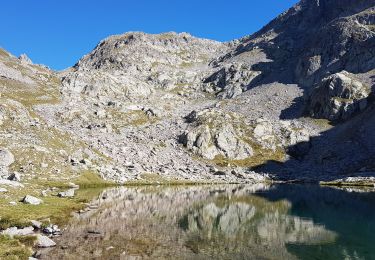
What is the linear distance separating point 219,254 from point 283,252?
6.64m

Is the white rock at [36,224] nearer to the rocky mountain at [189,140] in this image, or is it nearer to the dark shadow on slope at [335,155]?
the rocky mountain at [189,140]

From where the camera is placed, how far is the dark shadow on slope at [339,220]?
3800cm

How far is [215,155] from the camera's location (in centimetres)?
16050

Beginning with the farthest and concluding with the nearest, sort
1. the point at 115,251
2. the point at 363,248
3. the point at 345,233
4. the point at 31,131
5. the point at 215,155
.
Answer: the point at 215,155 < the point at 31,131 < the point at 345,233 < the point at 363,248 < the point at 115,251

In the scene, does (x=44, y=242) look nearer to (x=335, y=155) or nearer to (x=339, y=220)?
(x=339, y=220)

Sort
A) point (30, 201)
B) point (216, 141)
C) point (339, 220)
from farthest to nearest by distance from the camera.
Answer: point (216, 141) → point (339, 220) → point (30, 201)

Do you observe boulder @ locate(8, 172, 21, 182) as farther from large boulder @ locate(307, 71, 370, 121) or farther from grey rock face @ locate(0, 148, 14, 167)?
large boulder @ locate(307, 71, 370, 121)

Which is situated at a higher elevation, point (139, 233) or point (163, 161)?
point (163, 161)

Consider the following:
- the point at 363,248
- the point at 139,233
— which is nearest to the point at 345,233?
the point at 363,248

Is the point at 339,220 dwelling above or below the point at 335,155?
below

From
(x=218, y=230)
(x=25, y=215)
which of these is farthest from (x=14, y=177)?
(x=218, y=230)

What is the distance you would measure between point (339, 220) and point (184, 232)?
86.1 feet

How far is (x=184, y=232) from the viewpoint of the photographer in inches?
1778

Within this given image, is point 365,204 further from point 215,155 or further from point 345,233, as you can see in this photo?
point 215,155
